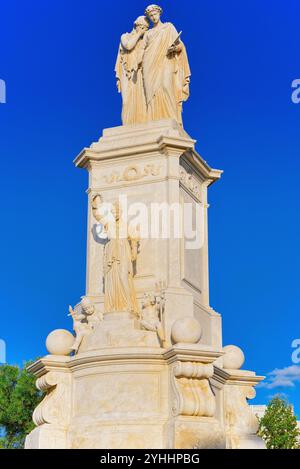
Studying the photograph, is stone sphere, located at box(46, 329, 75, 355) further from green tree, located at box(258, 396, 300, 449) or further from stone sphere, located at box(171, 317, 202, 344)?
green tree, located at box(258, 396, 300, 449)

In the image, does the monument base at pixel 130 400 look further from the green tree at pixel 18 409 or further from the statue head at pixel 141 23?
the green tree at pixel 18 409

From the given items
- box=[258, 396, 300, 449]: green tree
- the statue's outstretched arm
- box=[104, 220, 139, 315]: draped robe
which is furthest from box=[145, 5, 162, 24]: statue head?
box=[258, 396, 300, 449]: green tree

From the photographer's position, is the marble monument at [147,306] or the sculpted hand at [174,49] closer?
the marble monument at [147,306]

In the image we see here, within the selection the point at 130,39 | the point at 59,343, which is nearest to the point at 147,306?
the point at 59,343

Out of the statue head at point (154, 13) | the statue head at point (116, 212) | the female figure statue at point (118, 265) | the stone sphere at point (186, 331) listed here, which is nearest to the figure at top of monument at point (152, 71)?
the statue head at point (154, 13)

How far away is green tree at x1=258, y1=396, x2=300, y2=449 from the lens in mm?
45031

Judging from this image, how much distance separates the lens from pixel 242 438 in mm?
18531

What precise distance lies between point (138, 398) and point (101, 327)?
1829 mm

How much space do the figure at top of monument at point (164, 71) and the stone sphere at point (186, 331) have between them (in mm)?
6163

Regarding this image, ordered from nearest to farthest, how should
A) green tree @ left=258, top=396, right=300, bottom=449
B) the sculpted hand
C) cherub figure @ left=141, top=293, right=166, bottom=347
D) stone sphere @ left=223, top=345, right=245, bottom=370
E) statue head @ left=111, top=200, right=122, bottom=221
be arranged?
cherub figure @ left=141, top=293, right=166, bottom=347 → statue head @ left=111, top=200, right=122, bottom=221 → stone sphere @ left=223, top=345, right=245, bottom=370 → the sculpted hand → green tree @ left=258, top=396, right=300, bottom=449

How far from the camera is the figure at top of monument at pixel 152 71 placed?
20.6 meters

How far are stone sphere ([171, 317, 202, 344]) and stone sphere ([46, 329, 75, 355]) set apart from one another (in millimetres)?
2632

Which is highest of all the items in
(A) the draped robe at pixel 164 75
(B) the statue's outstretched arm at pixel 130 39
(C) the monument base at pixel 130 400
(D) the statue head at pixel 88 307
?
(B) the statue's outstretched arm at pixel 130 39
